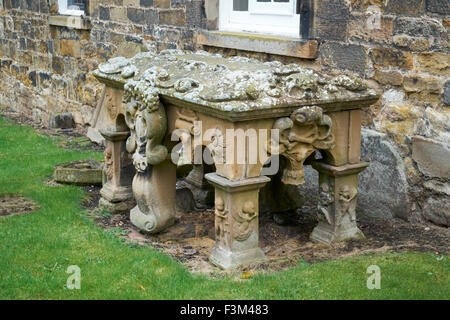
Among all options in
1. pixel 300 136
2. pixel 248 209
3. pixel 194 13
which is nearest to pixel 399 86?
pixel 300 136

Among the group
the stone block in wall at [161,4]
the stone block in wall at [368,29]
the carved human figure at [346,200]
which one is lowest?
the carved human figure at [346,200]

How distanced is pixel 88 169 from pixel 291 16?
256 cm

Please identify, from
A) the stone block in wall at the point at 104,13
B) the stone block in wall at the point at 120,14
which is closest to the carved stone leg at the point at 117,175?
the stone block in wall at the point at 120,14

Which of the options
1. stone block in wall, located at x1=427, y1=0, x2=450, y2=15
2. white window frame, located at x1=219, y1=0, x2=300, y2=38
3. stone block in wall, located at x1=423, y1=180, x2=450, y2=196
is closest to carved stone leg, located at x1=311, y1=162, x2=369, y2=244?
stone block in wall, located at x1=423, y1=180, x2=450, y2=196

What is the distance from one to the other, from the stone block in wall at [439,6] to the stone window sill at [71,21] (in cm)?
630

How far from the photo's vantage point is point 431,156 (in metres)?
4.83

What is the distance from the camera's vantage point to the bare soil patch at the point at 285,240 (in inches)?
171

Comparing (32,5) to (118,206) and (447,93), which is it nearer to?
(118,206)

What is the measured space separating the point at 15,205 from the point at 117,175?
970 mm

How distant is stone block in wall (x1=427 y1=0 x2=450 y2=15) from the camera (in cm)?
458

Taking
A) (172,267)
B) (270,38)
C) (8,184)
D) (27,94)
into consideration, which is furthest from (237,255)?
(27,94)

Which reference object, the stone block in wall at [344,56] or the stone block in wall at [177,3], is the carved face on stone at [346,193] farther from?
the stone block in wall at [177,3]

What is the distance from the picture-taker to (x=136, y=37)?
856 cm

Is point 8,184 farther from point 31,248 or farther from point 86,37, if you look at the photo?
point 86,37
